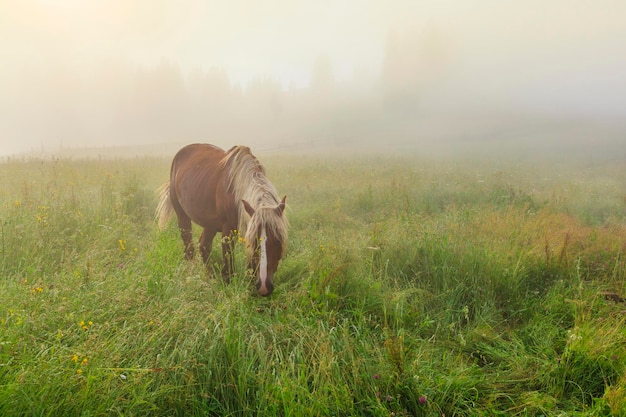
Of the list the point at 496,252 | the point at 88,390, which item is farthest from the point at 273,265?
the point at 496,252

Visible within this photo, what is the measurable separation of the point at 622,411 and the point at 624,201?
805 centimetres

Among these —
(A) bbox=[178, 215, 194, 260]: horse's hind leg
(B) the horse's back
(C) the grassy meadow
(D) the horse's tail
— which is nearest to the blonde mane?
(B) the horse's back

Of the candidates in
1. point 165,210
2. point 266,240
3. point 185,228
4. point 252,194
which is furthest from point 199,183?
point 266,240

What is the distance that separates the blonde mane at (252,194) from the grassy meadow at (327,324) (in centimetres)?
58

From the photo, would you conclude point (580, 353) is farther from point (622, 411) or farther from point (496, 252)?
point (496, 252)

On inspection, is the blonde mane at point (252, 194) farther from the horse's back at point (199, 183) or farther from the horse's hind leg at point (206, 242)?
the horse's hind leg at point (206, 242)

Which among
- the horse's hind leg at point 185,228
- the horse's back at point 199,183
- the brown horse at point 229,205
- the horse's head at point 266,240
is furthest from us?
the horse's hind leg at point 185,228

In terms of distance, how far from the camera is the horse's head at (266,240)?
3212 mm

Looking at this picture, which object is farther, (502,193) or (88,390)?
(502,193)

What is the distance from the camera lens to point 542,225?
5.14 m

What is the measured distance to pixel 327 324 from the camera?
2.71 meters

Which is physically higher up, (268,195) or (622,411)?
(268,195)

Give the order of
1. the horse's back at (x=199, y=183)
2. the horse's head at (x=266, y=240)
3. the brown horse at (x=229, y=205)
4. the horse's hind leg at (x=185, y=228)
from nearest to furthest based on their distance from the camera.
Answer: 1. the horse's head at (x=266, y=240)
2. the brown horse at (x=229, y=205)
3. the horse's back at (x=199, y=183)
4. the horse's hind leg at (x=185, y=228)

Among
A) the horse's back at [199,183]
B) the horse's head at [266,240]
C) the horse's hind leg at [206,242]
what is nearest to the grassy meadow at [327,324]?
the horse's head at [266,240]
